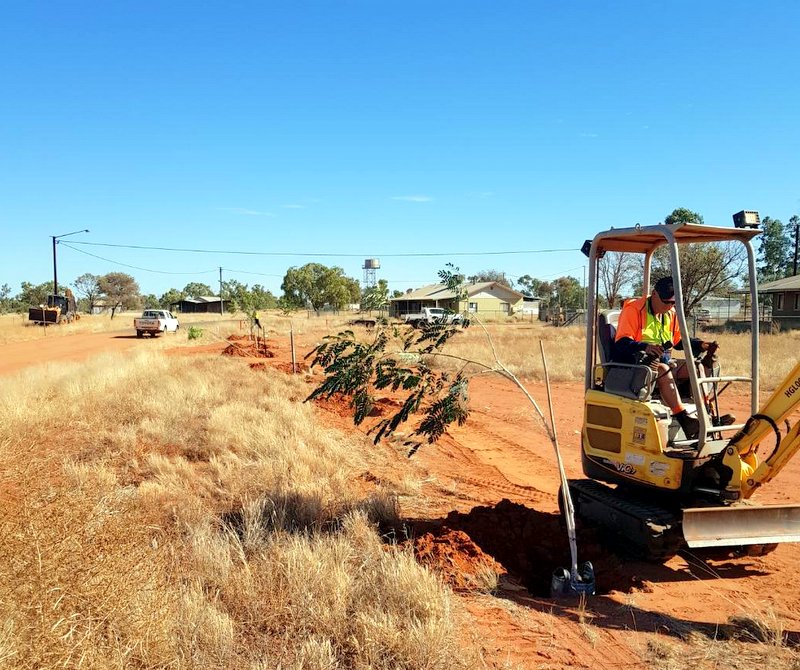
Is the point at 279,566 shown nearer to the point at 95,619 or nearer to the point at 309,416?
the point at 95,619

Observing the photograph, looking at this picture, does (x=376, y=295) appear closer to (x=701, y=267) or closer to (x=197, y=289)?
(x=701, y=267)

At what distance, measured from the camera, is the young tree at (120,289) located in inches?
4355

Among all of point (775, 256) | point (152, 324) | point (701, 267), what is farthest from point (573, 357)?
point (775, 256)

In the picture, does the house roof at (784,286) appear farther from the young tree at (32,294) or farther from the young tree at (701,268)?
the young tree at (32,294)

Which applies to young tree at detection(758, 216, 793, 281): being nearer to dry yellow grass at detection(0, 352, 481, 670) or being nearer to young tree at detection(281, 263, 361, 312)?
young tree at detection(281, 263, 361, 312)

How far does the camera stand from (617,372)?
19.1ft

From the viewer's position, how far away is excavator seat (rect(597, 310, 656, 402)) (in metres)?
5.44

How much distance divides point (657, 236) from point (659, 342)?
99 cm

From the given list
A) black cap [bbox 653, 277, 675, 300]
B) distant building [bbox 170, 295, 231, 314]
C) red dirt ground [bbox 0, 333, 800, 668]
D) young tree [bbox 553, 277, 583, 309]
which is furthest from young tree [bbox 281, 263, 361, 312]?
black cap [bbox 653, 277, 675, 300]

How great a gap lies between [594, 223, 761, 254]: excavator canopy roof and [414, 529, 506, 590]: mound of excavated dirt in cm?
304

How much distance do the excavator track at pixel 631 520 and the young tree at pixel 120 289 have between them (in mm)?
113690

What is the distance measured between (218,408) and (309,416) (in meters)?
1.67

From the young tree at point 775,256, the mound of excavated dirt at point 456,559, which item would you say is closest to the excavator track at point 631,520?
the mound of excavated dirt at point 456,559

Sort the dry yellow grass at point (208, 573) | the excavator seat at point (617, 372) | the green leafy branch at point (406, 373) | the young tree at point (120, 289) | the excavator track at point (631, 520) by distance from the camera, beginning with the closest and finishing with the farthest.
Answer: the dry yellow grass at point (208, 573)
the excavator track at point (631, 520)
the excavator seat at point (617, 372)
the green leafy branch at point (406, 373)
the young tree at point (120, 289)
